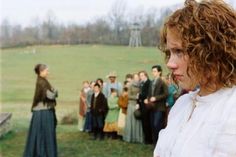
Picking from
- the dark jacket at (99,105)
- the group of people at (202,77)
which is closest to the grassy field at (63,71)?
the dark jacket at (99,105)

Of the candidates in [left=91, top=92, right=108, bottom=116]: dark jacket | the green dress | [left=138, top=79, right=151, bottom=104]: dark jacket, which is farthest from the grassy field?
[left=138, top=79, right=151, bottom=104]: dark jacket

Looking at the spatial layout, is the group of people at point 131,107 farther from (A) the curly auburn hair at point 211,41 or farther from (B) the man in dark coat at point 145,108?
(A) the curly auburn hair at point 211,41

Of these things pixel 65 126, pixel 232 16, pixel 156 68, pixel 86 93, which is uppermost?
pixel 232 16

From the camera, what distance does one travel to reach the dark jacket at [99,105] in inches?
400

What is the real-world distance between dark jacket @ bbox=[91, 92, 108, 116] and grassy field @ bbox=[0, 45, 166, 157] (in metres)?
0.57

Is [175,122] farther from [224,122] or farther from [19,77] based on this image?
[19,77]

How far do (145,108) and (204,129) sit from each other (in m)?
7.95

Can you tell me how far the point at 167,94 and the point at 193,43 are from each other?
7291mm

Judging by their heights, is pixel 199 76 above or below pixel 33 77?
above

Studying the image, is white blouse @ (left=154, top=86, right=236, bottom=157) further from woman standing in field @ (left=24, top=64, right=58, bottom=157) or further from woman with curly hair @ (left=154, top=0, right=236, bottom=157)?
woman standing in field @ (left=24, top=64, right=58, bottom=157)

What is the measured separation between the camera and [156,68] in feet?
29.1

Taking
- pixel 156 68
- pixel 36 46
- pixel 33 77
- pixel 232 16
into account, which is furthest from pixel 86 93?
pixel 36 46

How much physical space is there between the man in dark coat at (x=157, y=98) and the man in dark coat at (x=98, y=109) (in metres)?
1.30

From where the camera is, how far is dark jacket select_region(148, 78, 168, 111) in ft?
28.8
